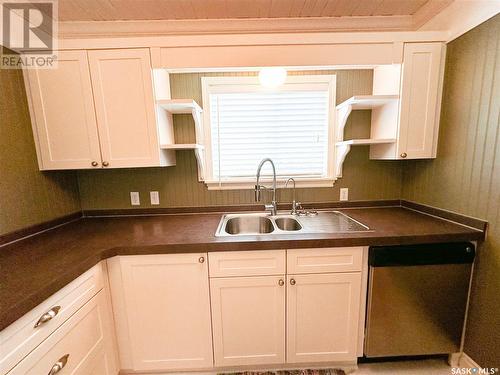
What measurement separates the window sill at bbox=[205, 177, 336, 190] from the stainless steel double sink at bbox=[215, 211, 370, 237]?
24cm

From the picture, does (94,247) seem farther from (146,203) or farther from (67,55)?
(67,55)

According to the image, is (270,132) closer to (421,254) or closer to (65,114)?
(421,254)

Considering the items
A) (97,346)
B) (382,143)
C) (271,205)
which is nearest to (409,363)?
(271,205)

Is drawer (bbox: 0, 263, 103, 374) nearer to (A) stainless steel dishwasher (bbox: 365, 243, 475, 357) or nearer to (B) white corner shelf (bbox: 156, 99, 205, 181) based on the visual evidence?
(B) white corner shelf (bbox: 156, 99, 205, 181)

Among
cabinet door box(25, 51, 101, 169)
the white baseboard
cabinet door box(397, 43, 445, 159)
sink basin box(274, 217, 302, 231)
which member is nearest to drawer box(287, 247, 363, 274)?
sink basin box(274, 217, 302, 231)

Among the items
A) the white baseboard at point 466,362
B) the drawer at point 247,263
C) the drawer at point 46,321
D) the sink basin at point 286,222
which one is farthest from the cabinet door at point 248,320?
the white baseboard at point 466,362

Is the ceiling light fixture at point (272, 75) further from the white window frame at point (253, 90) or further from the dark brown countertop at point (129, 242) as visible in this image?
the dark brown countertop at point (129, 242)

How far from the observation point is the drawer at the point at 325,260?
4.01 ft

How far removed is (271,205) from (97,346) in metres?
1.40

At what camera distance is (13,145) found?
4.21 feet

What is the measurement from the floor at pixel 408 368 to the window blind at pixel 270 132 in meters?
1.40

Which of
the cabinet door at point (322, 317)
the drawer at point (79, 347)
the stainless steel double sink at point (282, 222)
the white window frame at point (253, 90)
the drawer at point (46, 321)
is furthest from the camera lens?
the white window frame at point (253, 90)

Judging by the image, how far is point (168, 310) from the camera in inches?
49.4

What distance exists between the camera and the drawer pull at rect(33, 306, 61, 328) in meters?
0.80
